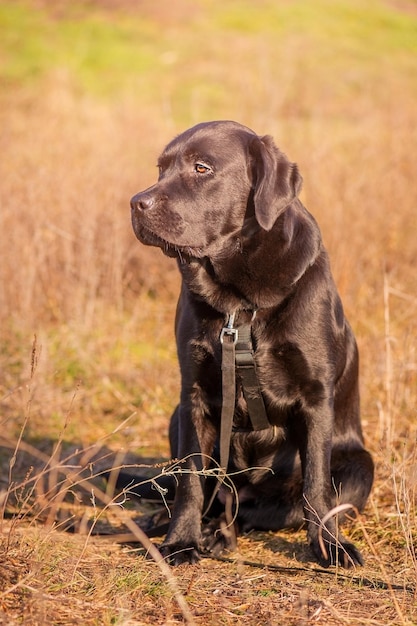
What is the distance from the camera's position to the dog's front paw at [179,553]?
3.20 m

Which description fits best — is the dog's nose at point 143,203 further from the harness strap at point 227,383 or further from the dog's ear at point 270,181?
the harness strap at point 227,383

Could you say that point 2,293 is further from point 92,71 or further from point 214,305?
point 92,71

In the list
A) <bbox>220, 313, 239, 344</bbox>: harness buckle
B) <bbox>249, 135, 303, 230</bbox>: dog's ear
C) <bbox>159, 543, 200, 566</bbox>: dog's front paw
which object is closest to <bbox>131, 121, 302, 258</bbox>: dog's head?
<bbox>249, 135, 303, 230</bbox>: dog's ear

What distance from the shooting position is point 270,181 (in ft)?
10.6

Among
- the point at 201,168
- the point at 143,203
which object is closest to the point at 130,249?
the point at 201,168

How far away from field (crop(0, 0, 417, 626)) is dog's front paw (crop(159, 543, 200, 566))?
0.15 ft

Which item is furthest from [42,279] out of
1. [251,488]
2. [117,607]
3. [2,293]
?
[117,607]

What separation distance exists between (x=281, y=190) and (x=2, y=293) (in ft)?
10.5

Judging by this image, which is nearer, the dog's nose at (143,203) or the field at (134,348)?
the field at (134,348)

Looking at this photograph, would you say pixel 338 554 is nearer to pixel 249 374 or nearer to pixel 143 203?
pixel 249 374

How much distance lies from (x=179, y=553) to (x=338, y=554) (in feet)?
2.01

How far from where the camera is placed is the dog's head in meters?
3.21

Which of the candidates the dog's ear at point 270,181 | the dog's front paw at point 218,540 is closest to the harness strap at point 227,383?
the dog's front paw at point 218,540

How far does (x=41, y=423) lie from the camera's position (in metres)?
5.20
